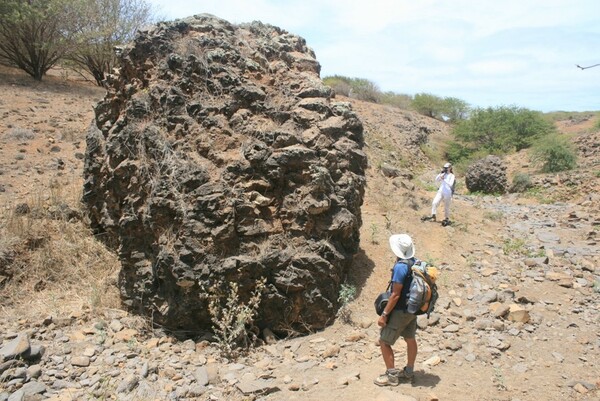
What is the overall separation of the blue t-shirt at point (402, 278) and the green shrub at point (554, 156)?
46.3ft

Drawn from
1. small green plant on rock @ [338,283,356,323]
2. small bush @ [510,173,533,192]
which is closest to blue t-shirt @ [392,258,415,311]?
small green plant on rock @ [338,283,356,323]

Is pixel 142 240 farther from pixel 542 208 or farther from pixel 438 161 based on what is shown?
pixel 438 161

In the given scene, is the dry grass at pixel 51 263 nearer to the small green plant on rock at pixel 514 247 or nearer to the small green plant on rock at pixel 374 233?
the small green plant on rock at pixel 374 233

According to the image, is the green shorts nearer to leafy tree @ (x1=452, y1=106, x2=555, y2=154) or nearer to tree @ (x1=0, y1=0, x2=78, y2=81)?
tree @ (x1=0, y1=0, x2=78, y2=81)

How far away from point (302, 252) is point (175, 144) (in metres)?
1.94

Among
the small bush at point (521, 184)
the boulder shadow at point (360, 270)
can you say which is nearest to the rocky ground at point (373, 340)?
the boulder shadow at point (360, 270)

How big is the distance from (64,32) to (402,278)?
46.5 ft

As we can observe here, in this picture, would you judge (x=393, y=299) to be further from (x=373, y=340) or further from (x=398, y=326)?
(x=373, y=340)

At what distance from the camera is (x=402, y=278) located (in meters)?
3.63

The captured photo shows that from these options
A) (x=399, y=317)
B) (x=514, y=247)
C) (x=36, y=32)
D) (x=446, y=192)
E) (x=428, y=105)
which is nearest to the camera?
(x=399, y=317)

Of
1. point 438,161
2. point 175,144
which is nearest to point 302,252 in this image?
point 175,144

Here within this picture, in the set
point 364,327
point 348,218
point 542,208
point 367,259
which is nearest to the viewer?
point 364,327

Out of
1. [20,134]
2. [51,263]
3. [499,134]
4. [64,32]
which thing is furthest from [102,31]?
[499,134]

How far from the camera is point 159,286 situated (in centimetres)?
516
